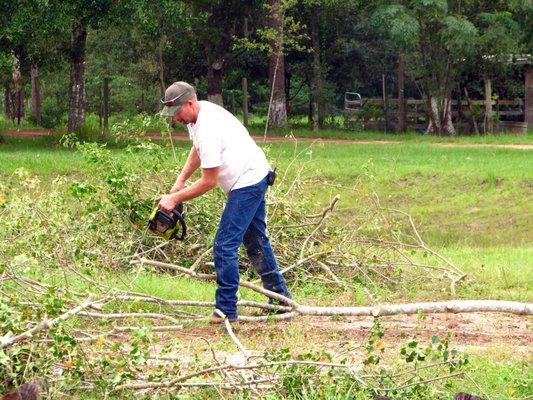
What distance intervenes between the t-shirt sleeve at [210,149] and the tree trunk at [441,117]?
82.5ft

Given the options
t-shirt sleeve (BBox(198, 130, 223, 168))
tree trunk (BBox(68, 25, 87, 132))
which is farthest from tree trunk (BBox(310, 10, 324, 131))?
t-shirt sleeve (BBox(198, 130, 223, 168))

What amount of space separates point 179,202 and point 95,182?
366 centimetres

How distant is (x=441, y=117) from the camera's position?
33.8 meters

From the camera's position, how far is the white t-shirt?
9.01 m

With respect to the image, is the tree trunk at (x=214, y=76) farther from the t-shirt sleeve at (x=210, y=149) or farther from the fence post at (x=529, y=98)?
the t-shirt sleeve at (x=210, y=149)

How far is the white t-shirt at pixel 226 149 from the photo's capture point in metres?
9.01

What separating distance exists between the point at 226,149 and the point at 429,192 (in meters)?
13.1

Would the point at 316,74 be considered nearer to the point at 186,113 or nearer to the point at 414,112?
the point at 414,112

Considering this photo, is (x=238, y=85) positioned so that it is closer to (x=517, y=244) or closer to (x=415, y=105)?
(x=415, y=105)

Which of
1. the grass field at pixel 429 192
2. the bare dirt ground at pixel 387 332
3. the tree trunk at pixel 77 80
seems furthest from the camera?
the tree trunk at pixel 77 80

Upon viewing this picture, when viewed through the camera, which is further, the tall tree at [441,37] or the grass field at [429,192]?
the tall tree at [441,37]

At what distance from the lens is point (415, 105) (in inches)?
1409

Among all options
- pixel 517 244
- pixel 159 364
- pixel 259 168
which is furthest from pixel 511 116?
pixel 159 364

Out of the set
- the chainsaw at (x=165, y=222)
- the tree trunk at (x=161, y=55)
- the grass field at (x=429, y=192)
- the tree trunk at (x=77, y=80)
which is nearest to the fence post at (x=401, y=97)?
the grass field at (x=429, y=192)
